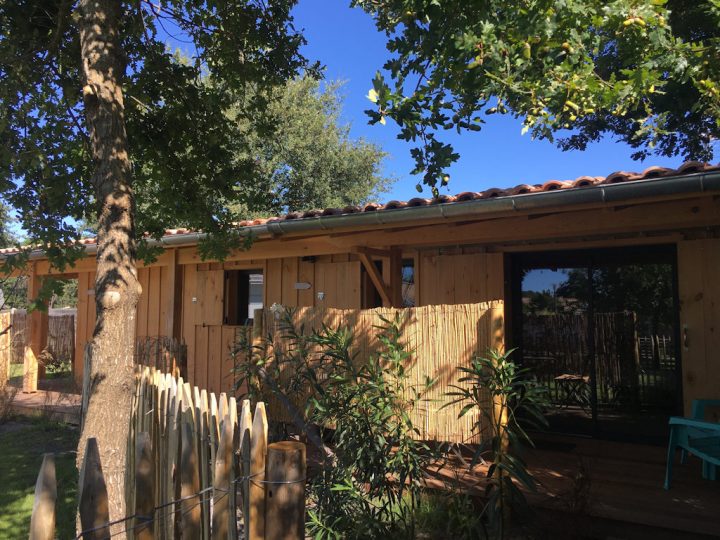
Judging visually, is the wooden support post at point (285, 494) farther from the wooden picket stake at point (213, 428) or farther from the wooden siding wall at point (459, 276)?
the wooden siding wall at point (459, 276)

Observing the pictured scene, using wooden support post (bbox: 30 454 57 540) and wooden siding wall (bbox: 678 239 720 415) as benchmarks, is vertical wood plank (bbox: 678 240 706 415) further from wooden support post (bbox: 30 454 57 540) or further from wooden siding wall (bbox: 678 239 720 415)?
wooden support post (bbox: 30 454 57 540)

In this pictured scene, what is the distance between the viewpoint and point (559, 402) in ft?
22.1

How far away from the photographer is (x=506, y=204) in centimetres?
491

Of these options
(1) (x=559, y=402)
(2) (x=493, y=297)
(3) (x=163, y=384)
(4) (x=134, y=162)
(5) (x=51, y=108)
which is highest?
(5) (x=51, y=108)

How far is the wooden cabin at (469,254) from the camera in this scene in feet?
15.7

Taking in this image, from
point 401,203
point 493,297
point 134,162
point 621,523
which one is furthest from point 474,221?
point 134,162

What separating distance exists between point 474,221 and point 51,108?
4.43m

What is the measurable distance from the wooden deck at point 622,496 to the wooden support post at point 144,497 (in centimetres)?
232

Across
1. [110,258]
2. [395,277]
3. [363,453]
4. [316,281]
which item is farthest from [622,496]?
[316,281]

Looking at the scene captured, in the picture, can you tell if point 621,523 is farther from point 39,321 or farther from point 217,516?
point 39,321

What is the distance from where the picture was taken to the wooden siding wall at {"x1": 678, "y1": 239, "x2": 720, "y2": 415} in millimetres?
5469

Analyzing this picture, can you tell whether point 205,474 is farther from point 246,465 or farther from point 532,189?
point 532,189

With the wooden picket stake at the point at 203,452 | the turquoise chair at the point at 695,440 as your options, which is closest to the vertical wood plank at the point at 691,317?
the turquoise chair at the point at 695,440

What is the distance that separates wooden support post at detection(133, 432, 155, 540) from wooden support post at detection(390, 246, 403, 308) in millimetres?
4994
